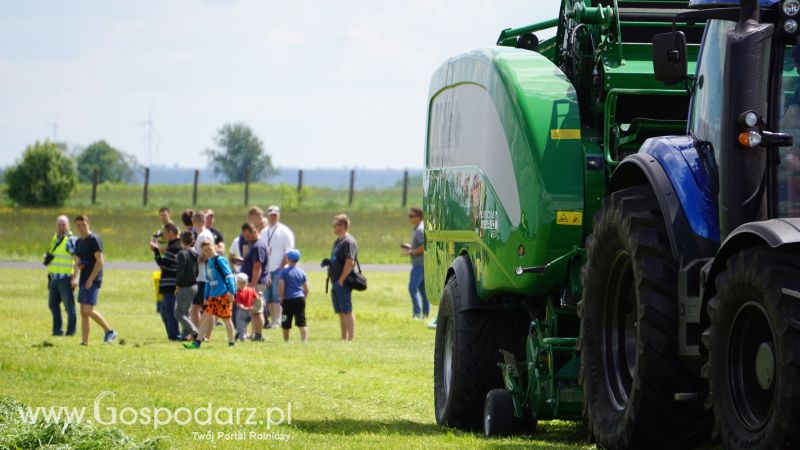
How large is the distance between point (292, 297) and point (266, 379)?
244 inches

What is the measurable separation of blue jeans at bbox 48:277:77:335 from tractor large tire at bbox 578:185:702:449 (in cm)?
1495

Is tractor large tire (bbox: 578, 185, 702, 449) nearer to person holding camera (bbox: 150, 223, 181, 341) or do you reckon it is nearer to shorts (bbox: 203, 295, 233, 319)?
shorts (bbox: 203, 295, 233, 319)

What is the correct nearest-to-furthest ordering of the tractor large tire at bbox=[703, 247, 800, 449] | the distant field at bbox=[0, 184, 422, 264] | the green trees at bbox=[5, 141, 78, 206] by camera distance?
the tractor large tire at bbox=[703, 247, 800, 449] → the distant field at bbox=[0, 184, 422, 264] → the green trees at bbox=[5, 141, 78, 206]

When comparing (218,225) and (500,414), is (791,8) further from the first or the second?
(218,225)

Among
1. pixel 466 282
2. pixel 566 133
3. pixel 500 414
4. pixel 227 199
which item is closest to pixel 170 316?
pixel 466 282

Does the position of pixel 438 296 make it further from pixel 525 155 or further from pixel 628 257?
pixel 628 257

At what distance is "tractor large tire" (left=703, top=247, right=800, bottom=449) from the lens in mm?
6035

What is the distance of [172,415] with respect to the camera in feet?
39.4

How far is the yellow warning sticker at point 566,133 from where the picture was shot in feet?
32.2

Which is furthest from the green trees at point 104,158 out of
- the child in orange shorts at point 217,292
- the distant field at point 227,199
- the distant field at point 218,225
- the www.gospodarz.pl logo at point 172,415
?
the www.gospodarz.pl logo at point 172,415

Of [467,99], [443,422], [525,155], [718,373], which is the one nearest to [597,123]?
[525,155]

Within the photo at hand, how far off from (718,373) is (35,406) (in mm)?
7177

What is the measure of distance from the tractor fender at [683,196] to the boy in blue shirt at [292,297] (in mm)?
13958

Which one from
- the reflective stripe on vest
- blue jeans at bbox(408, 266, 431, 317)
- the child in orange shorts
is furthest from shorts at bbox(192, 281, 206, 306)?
blue jeans at bbox(408, 266, 431, 317)
